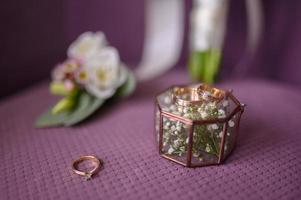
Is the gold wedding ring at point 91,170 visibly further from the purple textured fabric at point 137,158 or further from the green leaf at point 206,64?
the green leaf at point 206,64

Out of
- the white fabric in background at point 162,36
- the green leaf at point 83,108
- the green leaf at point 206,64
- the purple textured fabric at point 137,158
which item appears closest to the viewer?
the purple textured fabric at point 137,158

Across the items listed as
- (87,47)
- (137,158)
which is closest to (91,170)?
(137,158)

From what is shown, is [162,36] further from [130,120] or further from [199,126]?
[199,126]

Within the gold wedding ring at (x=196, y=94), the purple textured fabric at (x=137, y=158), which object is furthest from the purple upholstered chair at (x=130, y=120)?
the gold wedding ring at (x=196, y=94)

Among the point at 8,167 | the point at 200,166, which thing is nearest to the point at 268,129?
the point at 200,166

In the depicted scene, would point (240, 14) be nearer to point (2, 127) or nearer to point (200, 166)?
point (200, 166)

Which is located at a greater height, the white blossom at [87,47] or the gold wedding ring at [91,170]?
the white blossom at [87,47]
